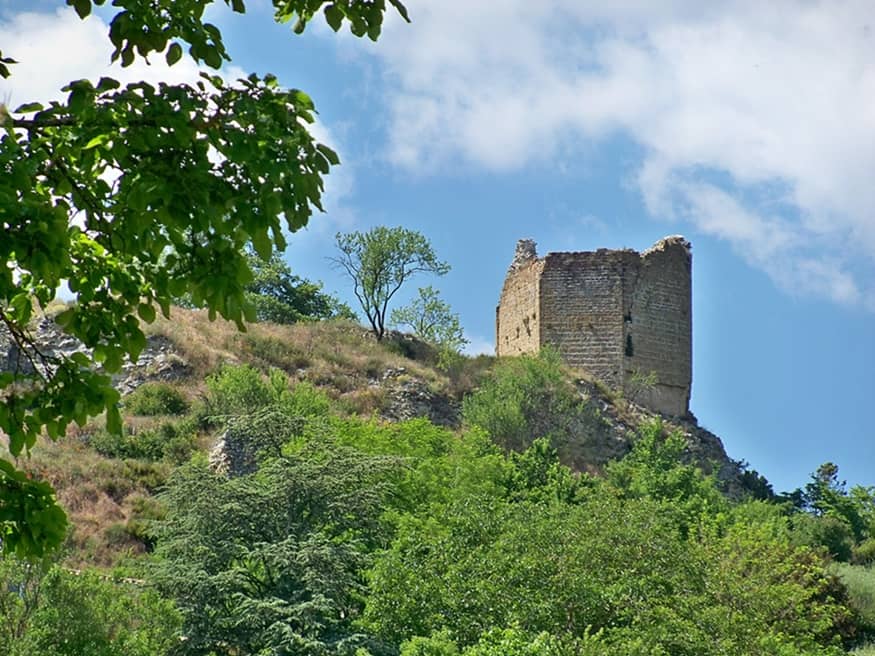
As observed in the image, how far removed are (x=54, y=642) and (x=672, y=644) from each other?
344 inches

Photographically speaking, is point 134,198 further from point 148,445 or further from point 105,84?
point 148,445

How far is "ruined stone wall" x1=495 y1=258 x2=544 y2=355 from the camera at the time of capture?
45.4m

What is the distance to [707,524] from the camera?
29.3 meters

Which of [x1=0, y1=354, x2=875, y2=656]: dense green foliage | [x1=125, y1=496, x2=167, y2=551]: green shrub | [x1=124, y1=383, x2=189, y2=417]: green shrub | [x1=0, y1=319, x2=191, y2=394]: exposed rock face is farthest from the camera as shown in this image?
[x1=0, y1=319, x2=191, y2=394]: exposed rock face

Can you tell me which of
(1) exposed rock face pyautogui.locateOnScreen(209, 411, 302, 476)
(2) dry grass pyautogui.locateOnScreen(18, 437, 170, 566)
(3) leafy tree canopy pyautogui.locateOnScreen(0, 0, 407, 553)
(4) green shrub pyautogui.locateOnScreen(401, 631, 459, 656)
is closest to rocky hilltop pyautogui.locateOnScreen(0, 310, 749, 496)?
(2) dry grass pyautogui.locateOnScreen(18, 437, 170, 566)

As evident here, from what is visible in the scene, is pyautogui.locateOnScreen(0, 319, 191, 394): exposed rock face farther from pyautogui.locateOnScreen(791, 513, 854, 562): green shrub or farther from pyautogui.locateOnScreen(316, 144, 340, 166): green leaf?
pyautogui.locateOnScreen(316, 144, 340, 166): green leaf

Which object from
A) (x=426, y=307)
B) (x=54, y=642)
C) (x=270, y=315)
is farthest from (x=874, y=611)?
(x=270, y=315)

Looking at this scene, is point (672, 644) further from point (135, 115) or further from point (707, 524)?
point (135, 115)

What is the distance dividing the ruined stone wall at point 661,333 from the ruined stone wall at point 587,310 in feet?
1.73

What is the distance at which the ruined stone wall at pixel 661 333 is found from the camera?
44.7 metres

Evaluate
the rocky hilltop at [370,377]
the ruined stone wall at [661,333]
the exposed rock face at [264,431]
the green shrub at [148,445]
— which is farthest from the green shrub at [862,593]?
the green shrub at [148,445]

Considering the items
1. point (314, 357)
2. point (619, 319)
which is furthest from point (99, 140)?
point (314, 357)

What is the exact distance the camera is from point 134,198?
Answer: 18.8 ft

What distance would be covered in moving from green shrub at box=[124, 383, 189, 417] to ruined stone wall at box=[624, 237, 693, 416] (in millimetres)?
14253
